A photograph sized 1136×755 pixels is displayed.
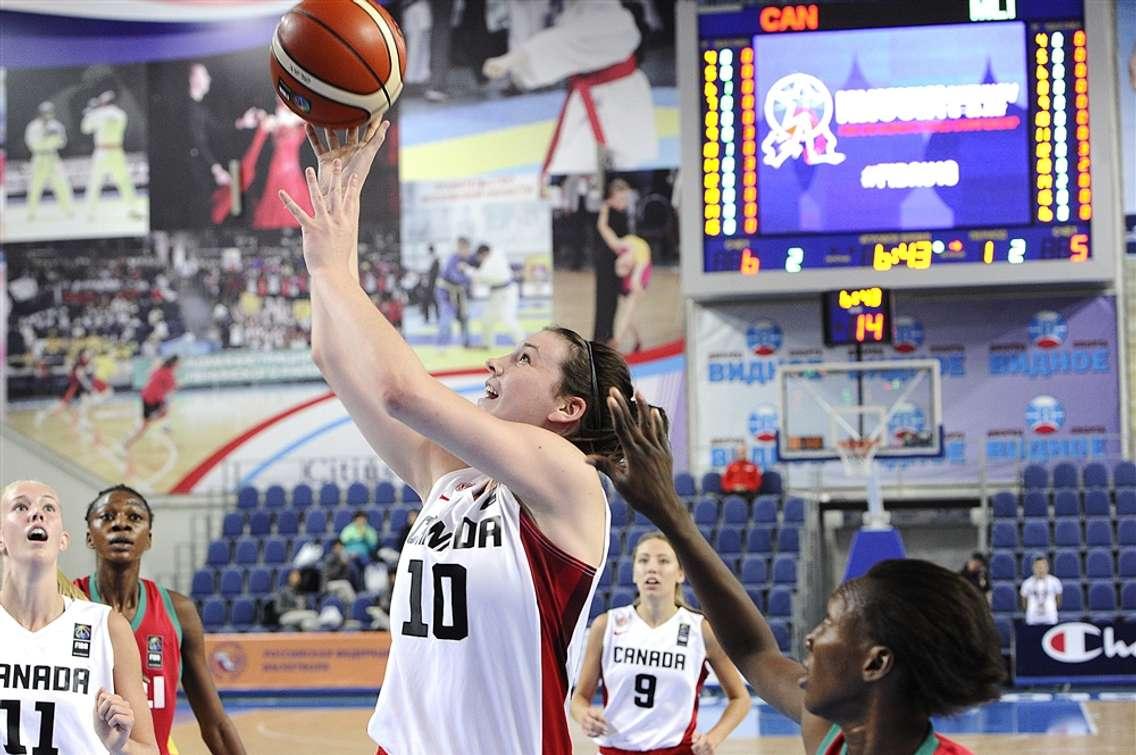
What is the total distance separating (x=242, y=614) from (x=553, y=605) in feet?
42.4

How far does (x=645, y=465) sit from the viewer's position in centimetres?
221

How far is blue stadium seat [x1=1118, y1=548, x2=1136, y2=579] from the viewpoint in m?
14.1

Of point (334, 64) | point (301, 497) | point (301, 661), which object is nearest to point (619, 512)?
point (301, 661)

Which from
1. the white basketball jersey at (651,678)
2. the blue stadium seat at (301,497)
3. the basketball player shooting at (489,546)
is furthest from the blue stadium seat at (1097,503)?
the basketball player shooting at (489,546)

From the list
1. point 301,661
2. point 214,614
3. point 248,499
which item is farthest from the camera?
point 248,499

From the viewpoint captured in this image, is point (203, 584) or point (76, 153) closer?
point (203, 584)

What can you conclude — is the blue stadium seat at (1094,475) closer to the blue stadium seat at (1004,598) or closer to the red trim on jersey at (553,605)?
the blue stadium seat at (1004,598)

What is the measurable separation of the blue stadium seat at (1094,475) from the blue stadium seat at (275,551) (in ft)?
27.7

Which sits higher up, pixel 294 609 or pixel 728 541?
pixel 728 541

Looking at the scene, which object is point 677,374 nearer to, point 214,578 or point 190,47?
point 214,578

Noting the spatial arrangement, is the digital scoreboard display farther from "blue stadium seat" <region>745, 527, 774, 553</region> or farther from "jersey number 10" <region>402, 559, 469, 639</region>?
"jersey number 10" <region>402, 559, 469, 639</region>

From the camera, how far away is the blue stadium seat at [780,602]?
1378 cm

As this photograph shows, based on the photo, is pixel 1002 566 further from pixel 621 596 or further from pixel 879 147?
pixel 879 147

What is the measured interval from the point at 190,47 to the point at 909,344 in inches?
372
